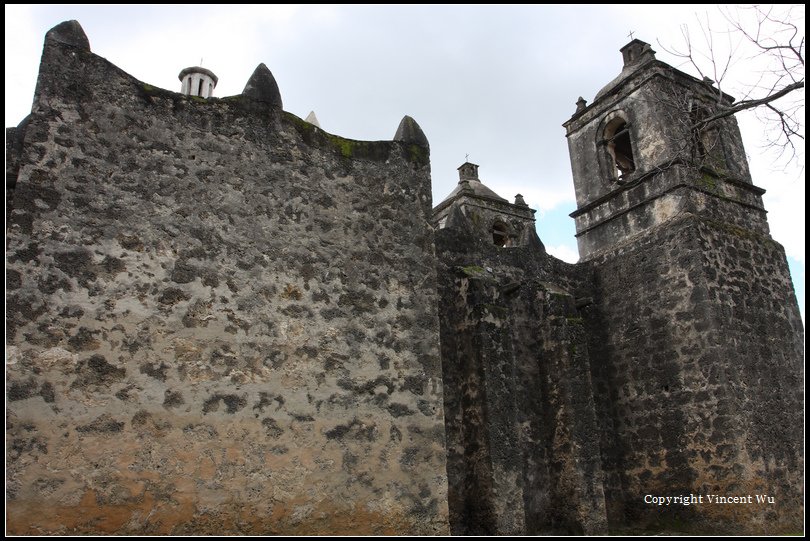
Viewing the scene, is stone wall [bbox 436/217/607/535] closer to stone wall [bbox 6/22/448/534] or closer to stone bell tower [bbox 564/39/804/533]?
stone wall [bbox 6/22/448/534]

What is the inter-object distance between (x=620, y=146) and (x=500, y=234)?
13309mm

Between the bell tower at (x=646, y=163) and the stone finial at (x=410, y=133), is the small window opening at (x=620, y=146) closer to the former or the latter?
the bell tower at (x=646, y=163)

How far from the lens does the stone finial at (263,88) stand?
7.02 meters

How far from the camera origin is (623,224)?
40.5ft

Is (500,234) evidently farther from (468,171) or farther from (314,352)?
(314,352)

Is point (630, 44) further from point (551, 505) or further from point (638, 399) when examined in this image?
point (551, 505)

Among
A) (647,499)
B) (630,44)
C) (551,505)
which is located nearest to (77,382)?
(551,505)

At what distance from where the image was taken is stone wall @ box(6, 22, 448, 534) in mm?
5160

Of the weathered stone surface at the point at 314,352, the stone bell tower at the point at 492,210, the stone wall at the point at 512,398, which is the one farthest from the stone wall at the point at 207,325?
the stone bell tower at the point at 492,210

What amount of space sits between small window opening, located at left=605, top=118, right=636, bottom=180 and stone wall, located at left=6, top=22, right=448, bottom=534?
7841mm

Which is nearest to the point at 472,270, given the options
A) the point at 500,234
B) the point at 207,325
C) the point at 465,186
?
the point at 207,325

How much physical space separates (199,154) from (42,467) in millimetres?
3311

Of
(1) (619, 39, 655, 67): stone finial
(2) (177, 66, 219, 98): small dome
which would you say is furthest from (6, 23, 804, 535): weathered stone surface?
(2) (177, 66, 219, 98): small dome

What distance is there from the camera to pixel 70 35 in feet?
19.5
